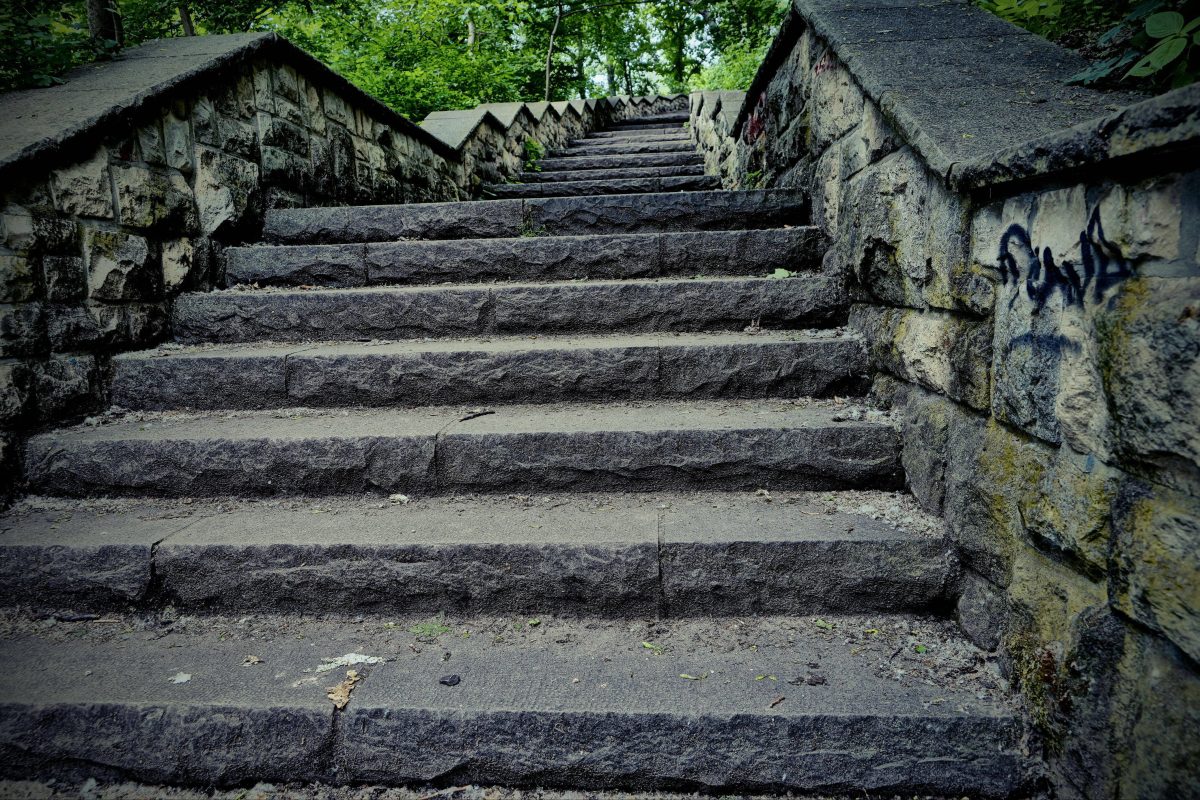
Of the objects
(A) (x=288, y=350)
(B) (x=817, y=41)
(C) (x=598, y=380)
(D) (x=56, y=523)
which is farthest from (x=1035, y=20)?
(D) (x=56, y=523)

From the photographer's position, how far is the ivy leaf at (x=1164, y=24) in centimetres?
→ 146

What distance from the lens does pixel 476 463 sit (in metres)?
2.19

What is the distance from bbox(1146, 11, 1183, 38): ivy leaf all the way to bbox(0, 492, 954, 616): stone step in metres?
1.29

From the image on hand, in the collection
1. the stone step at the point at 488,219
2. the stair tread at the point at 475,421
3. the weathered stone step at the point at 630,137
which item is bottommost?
the stair tread at the point at 475,421

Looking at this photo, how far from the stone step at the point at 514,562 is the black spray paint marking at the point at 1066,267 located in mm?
739

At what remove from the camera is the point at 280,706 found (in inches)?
60.5

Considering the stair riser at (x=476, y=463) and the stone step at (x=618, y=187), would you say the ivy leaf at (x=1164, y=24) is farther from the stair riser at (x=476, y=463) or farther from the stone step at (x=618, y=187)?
the stone step at (x=618, y=187)

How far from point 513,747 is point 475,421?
3.79 feet

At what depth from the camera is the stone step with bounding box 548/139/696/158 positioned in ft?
27.2

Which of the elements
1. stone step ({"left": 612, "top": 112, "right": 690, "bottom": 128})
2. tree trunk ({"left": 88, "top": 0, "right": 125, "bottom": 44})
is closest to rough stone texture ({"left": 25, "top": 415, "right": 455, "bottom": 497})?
tree trunk ({"left": 88, "top": 0, "right": 125, "bottom": 44})

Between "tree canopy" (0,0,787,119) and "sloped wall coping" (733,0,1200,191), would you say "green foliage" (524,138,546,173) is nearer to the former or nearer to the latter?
"tree canopy" (0,0,787,119)

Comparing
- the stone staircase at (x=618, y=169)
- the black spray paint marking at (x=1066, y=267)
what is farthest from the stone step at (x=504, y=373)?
the stone staircase at (x=618, y=169)

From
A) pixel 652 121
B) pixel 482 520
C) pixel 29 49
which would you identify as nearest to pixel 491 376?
pixel 482 520

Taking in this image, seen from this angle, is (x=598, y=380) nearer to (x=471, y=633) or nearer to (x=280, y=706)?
(x=471, y=633)
